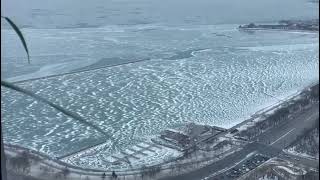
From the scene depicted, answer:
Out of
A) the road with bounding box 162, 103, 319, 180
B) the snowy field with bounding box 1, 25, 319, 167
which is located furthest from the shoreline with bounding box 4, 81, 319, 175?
the road with bounding box 162, 103, 319, 180

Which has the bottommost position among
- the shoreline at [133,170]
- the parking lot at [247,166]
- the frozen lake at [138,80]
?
the parking lot at [247,166]

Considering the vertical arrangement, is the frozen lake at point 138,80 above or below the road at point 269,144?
above

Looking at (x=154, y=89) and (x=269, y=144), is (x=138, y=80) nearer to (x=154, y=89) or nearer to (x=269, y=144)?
(x=154, y=89)

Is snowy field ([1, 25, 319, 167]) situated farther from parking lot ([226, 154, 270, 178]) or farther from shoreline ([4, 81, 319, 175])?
parking lot ([226, 154, 270, 178])

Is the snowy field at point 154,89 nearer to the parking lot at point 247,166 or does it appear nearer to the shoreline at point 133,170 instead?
the shoreline at point 133,170

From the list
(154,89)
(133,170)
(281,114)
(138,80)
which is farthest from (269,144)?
(138,80)

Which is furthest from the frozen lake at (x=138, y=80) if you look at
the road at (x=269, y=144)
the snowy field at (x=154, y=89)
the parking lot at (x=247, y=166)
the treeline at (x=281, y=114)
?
the parking lot at (x=247, y=166)
